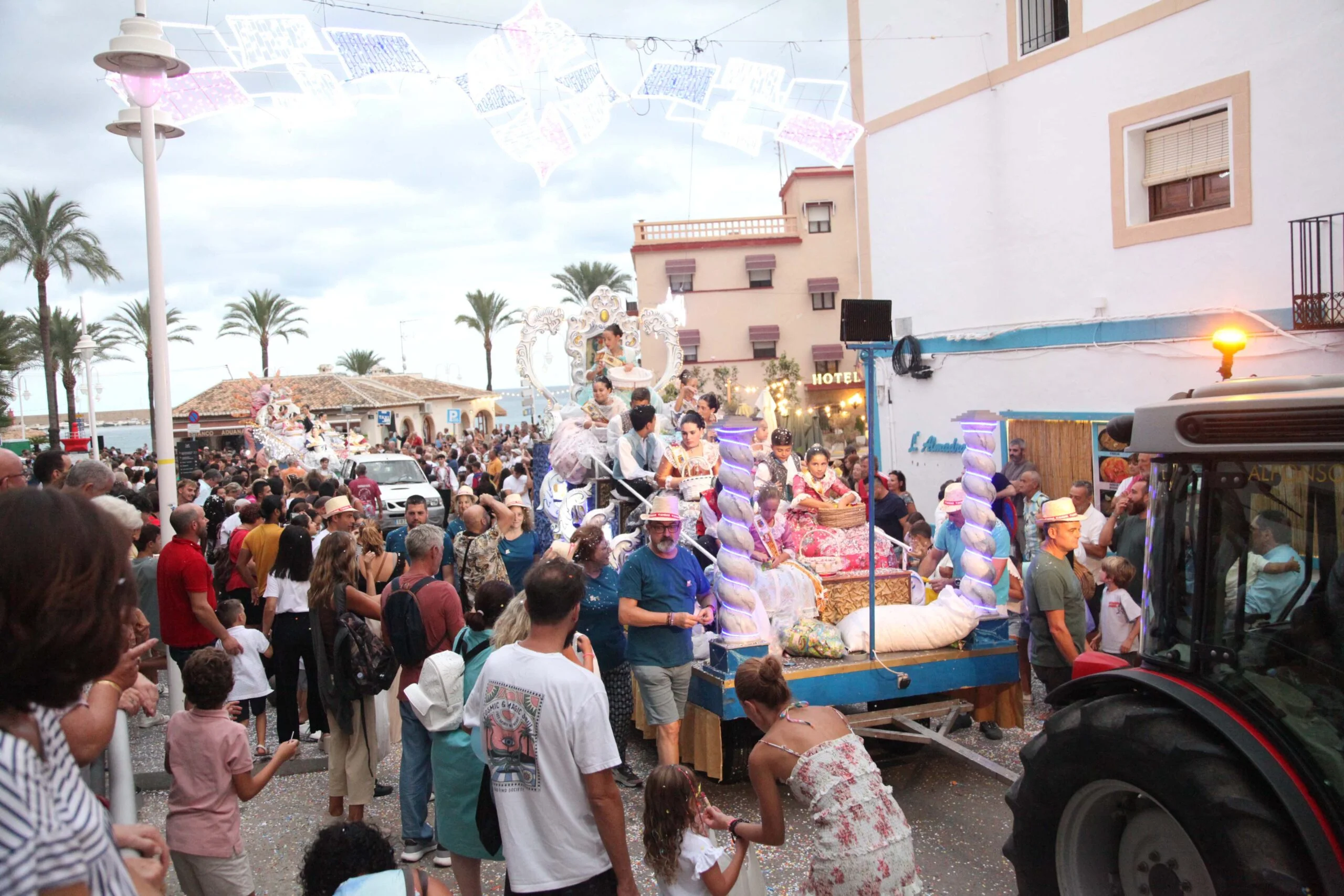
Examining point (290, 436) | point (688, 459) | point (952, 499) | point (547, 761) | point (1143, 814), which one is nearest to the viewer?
point (547, 761)

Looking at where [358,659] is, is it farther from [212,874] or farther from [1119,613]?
[1119,613]

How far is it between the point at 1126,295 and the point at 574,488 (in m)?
7.83

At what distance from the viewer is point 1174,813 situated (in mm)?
3072

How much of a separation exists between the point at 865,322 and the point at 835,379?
3317 cm

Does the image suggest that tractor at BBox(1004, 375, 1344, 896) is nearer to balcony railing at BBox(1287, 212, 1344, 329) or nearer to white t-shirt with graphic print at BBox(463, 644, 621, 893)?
white t-shirt with graphic print at BBox(463, 644, 621, 893)

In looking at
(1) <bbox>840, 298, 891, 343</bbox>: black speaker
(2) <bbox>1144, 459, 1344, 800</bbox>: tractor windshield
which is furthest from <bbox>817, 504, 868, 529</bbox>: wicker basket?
(2) <bbox>1144, 459, 1344, 800</bbox>: tractor windshield

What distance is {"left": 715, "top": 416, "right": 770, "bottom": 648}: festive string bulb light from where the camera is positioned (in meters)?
5.70

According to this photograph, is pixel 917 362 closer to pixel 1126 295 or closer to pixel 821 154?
pixel 1126 295

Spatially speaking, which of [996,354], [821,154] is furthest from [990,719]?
[996,354]

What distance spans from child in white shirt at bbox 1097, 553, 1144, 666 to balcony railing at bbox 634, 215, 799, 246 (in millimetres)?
32716

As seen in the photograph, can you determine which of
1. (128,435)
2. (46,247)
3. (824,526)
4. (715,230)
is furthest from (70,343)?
(128,435)

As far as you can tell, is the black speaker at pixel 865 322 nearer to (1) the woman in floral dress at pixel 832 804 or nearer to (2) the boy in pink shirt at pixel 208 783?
(1) the woman in floral dress at pixel 832 804

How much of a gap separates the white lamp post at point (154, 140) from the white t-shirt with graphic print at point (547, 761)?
4.53 m

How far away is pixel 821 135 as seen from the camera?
10375 mm
